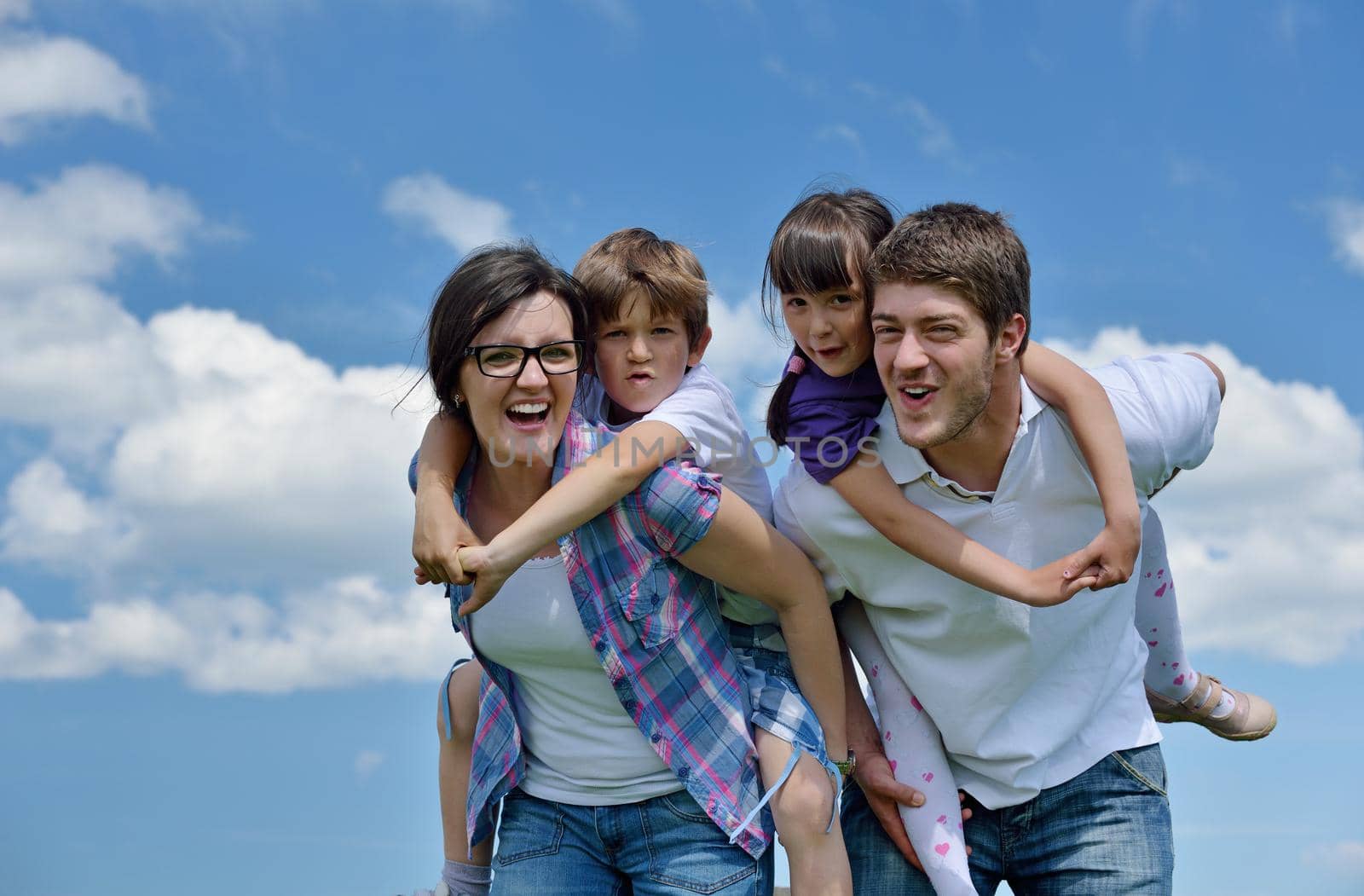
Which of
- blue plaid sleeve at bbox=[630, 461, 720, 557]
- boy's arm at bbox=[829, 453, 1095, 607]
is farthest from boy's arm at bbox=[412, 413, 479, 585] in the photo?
boy's arm at bbox=[829, 453, 1095, 607]

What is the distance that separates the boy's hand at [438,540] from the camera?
3.34 m

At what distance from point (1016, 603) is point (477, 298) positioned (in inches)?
70.9

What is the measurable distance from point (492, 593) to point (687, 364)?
4.39ft

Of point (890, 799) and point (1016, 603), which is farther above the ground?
point (1016, 603)

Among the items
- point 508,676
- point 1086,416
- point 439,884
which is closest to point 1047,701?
point 1086,416

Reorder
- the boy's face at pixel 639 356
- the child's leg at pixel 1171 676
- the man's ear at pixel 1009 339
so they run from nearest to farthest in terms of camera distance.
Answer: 1. the man's ear at pixel 1009 339
2. the boy's face at pixel 639 356
3. the child's leg at pixel 1171 676

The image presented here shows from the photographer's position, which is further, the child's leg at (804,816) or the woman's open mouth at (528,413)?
the woman's open mouth at (528,413)

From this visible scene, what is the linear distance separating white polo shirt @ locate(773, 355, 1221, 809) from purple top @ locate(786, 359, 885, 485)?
0.20ft

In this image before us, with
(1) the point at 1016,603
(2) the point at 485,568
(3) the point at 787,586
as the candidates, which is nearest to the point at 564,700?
(2) the point at 485,568

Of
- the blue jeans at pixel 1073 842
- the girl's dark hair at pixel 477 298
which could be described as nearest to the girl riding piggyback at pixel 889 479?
the blue jeans at pixel 1073 842

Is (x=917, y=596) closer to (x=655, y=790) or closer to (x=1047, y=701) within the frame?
(x=1047, y=701)

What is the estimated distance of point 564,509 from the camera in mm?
3230

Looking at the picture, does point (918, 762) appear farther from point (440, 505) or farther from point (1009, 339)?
point (440, 505)

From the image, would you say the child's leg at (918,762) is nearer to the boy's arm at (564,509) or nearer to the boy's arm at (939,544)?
the boy's arm at (939,544)
